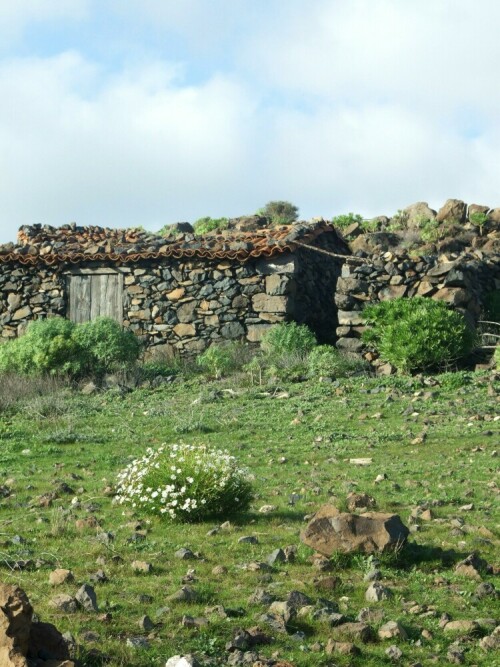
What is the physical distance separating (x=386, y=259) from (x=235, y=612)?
14.8 meters

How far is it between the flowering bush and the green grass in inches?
6.9

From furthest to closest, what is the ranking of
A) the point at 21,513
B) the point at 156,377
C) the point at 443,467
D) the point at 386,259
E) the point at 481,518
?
the point at 386,259, the point at 156,377, the point at 443,467, the point at 21,513, the point at 481,518

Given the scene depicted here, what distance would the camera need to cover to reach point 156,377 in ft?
60.1

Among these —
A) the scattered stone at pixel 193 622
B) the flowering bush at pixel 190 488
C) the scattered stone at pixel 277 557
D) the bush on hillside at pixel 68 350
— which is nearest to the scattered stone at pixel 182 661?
the scattered stone at pixel 193 622

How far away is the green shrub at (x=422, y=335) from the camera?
55.3ft

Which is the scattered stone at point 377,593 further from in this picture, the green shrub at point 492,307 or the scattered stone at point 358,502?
the green shrub at point 492,307

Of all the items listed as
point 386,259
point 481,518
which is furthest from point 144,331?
point 481,518

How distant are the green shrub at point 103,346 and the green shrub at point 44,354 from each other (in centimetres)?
16

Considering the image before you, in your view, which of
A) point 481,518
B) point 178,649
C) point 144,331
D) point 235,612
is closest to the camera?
point 178,649

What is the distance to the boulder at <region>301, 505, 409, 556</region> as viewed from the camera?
6688mm

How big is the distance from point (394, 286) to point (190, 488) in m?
12.1

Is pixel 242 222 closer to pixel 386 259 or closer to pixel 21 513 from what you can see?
pixel 386 259

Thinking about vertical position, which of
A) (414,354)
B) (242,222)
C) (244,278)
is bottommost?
(414,354)

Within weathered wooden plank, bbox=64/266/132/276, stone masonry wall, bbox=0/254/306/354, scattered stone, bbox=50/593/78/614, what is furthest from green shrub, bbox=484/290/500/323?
scattered stone, bbox=50/593/78/614
